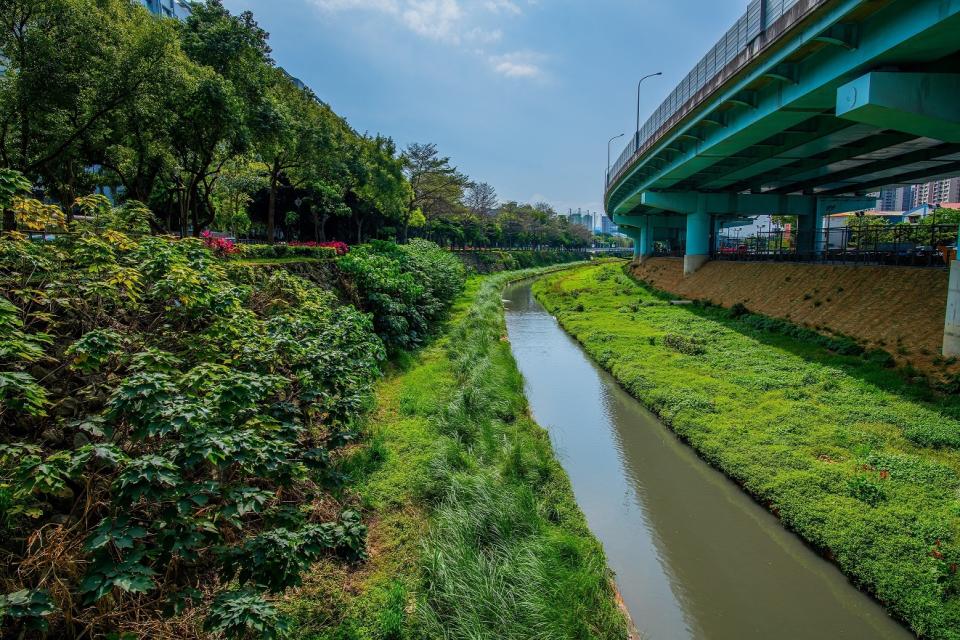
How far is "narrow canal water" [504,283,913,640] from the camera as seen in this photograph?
17.6 ft

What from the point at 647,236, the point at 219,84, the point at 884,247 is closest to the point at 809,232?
the point at 884,247

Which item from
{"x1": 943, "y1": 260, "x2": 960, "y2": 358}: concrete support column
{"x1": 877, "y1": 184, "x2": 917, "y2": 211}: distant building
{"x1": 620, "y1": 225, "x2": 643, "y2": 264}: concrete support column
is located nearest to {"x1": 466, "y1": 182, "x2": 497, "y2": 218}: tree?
{"x1": 620, "y1": 225, "x2": 643, "y2": 264}: concrete support column

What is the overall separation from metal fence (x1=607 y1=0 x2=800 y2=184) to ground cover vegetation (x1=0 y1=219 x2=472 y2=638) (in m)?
13.6

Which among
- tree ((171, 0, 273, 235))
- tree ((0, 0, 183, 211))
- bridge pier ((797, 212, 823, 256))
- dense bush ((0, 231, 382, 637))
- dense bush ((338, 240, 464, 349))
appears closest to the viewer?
dense bush ((0, 231, 382, 637))

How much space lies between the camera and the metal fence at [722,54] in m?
12.4

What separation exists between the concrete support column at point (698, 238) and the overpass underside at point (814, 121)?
0.23 ft

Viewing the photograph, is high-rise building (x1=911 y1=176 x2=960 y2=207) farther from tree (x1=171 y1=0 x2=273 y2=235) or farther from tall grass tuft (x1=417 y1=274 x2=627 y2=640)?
tall grass tuft (x1=417 y1=274 x2=627 y2=640)

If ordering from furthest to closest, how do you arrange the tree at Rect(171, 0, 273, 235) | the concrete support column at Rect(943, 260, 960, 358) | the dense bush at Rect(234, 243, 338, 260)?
the dense bush at Rect(234, 243, 338, 260)
the tree at Rect(171, 0, 273, 235)
the concrete support column at Rect(943, 260, 960, 358)

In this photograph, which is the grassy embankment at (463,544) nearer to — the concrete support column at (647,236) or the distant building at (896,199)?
the concrete support column at (647,236)

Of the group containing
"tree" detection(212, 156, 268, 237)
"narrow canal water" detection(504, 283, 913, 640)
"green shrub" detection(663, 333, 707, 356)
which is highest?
"tree" detection(212, 156, 268, 237)

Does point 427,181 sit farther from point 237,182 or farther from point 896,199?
point 896,199

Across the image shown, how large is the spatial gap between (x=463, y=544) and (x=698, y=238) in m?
29.8

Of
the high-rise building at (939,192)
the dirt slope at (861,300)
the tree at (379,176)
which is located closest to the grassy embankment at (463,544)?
the dirt slope at (861,300)

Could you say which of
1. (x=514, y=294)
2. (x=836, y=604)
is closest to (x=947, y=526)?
(x=836, y=604)
